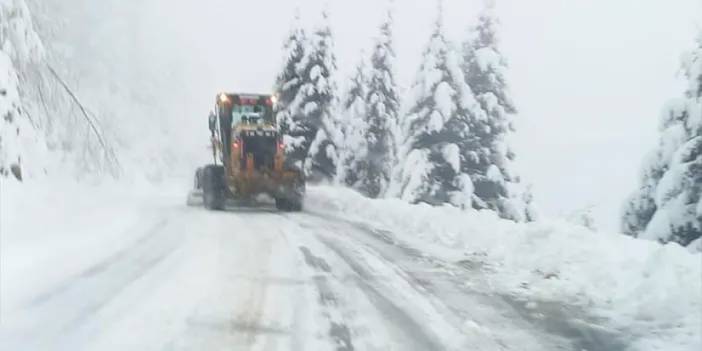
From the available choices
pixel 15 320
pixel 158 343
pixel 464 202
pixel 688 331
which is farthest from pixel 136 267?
pixel 464 202

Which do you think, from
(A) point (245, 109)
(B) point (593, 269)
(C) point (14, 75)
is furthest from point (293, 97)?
(B) point (593, 269)

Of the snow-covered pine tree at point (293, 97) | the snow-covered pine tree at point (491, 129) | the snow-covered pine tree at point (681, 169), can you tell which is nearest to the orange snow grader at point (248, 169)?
the snow-covered pine tree at point (491, 129)

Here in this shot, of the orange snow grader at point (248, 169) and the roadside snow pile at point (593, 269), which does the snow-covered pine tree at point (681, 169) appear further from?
the orange snow grader at point (248, 169)

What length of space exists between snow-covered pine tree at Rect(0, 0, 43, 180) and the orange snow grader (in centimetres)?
820

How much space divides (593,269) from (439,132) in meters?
18.3

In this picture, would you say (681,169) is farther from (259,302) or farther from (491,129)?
(491,129)

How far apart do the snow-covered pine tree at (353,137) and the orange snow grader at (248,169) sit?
11.2m

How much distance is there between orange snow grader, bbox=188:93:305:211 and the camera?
70.7 feet

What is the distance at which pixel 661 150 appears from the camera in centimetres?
1530

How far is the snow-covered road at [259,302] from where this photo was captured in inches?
230

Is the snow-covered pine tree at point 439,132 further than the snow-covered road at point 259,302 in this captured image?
Yes

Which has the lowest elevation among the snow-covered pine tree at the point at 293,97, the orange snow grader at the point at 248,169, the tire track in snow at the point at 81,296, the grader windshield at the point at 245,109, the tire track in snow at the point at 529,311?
the tire track in snow at the point at 81,296

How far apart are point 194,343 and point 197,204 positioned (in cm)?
1910

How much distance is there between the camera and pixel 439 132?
2664 centimetres
